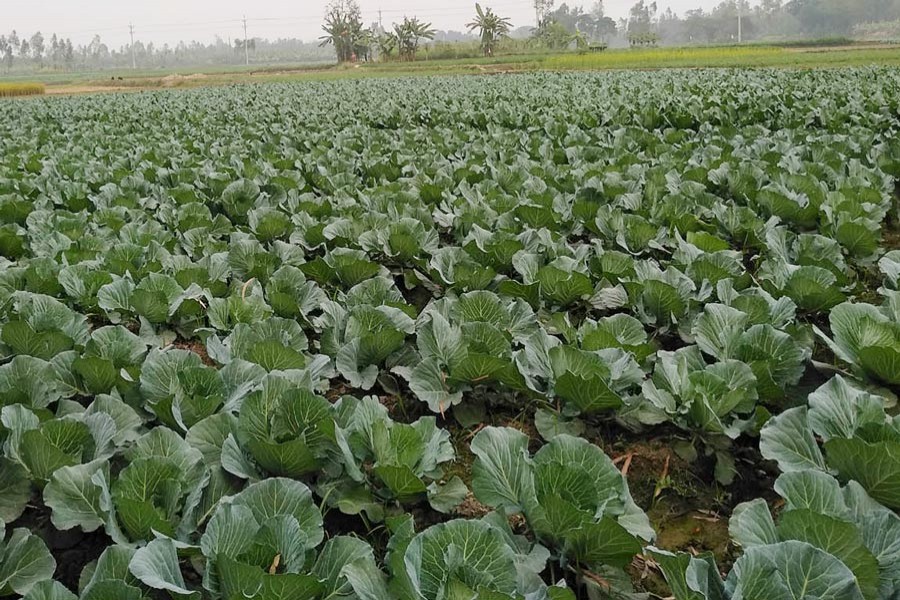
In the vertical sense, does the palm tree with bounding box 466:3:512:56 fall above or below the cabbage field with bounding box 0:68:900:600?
above

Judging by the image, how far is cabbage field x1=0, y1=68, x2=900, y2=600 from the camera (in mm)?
1403

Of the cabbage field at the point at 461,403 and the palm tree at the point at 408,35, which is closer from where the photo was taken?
the cabbage field at the point at 461,403

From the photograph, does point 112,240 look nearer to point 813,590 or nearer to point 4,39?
point 813,590

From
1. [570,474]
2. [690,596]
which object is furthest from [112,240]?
[690,596]

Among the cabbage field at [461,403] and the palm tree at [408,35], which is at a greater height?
the palm tree at [408,35]

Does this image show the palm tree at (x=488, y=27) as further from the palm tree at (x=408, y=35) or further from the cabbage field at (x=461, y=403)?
the cabbage field at (x=461, y=403)

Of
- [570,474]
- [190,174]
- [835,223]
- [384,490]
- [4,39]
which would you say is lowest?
[384,490]

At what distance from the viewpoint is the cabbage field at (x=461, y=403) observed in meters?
1.40

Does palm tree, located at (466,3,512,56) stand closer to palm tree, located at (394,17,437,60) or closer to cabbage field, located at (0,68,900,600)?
palm tree, located at (394,17,437,60)

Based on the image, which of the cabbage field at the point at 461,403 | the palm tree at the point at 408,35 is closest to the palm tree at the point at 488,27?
the palm tree at the point at 408,35

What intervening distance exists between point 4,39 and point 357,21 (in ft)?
286

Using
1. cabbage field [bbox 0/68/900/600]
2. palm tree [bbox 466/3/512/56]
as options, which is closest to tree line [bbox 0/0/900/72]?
palm tree [bbox 466/3/512/56]

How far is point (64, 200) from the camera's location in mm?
5480

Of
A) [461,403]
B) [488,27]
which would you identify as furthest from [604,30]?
[461,403]
